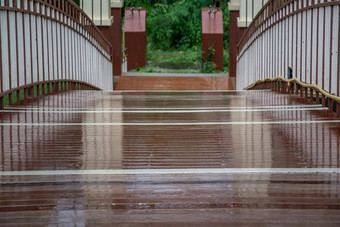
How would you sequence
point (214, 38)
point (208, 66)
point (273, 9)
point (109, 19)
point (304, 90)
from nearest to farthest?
point (304, 90) → point (273, 9) → point (109, 19) → point (208, 66) → point (214, 38)

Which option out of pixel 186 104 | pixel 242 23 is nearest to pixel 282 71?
pixel 186 104

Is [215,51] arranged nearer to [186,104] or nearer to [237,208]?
[186,104]

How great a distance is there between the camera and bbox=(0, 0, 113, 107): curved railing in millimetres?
6055

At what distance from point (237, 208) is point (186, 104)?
4.56 metres

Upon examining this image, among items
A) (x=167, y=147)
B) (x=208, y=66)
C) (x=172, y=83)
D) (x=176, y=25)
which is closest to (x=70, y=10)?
(x=172, y=83)

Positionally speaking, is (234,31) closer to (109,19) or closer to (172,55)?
(109,19)

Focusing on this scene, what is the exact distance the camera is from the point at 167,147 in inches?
146

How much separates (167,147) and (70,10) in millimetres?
6258

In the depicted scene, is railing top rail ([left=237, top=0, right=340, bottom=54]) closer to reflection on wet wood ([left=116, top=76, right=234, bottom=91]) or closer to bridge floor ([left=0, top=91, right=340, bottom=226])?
reflection on wet wood ([left=116, top=76, right=234, bottom=91])

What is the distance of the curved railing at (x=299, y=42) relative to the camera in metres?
5.59

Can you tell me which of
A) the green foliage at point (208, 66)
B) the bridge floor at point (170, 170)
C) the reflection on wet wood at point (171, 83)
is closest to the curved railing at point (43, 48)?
the bridge floor at point (170, 170)

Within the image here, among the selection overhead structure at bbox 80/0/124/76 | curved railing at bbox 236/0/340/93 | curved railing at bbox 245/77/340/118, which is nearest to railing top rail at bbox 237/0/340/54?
curved railing at bbox 236/0/340/93

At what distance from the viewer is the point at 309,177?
2.87m

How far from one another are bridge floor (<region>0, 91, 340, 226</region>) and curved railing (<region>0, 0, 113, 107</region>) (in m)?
1.08
